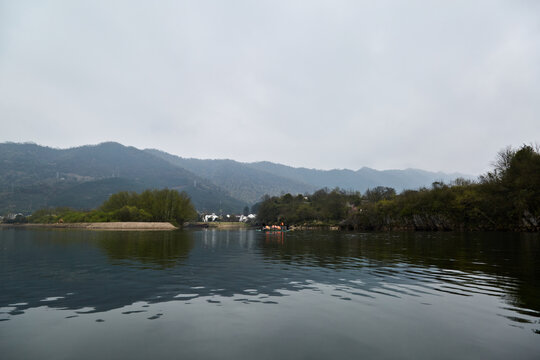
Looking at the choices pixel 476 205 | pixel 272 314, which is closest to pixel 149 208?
pixel 476 205

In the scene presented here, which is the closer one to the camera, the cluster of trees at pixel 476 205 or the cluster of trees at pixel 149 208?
the cluster of trees at pixel 476 205

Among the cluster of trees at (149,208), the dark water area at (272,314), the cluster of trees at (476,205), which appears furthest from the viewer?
the cluster of trees at (149,208)

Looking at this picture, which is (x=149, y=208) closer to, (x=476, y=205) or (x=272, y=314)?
(x=476, y=205)

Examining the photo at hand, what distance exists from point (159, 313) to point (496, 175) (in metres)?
108

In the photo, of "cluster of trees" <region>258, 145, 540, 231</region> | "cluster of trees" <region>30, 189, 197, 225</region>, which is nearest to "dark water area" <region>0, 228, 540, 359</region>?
"cluster of trees" <region>258, 145, 540, 231</region>

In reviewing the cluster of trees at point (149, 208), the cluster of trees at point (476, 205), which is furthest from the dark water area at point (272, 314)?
the cluster of trees at point (149, 208)

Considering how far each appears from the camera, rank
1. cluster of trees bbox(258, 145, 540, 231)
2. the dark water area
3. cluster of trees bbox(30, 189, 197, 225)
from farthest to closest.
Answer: cluster of trees bbox(30, 189, 197, 225) < cluster of trees bbox(258, 145, 540, 231) < the dark water area

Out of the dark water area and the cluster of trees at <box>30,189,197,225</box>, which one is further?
the cluster of trees at <box>30,189,197,225</box>

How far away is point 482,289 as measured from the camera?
15.8 metres

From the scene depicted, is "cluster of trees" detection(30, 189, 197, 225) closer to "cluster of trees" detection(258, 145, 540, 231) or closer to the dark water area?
"cluster of trees" detection(258, 145, 540, 231)

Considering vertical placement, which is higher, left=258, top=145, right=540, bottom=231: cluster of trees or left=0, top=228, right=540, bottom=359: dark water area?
left=258, top=145, right=540, bottom=231: cluster of trees

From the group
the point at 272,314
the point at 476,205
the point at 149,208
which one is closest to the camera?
the point at 272,314

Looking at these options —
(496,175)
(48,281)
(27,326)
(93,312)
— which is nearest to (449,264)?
(93,312)

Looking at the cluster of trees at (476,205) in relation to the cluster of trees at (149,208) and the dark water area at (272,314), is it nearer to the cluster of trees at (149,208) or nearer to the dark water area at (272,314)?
the dark water area at (272,314)
